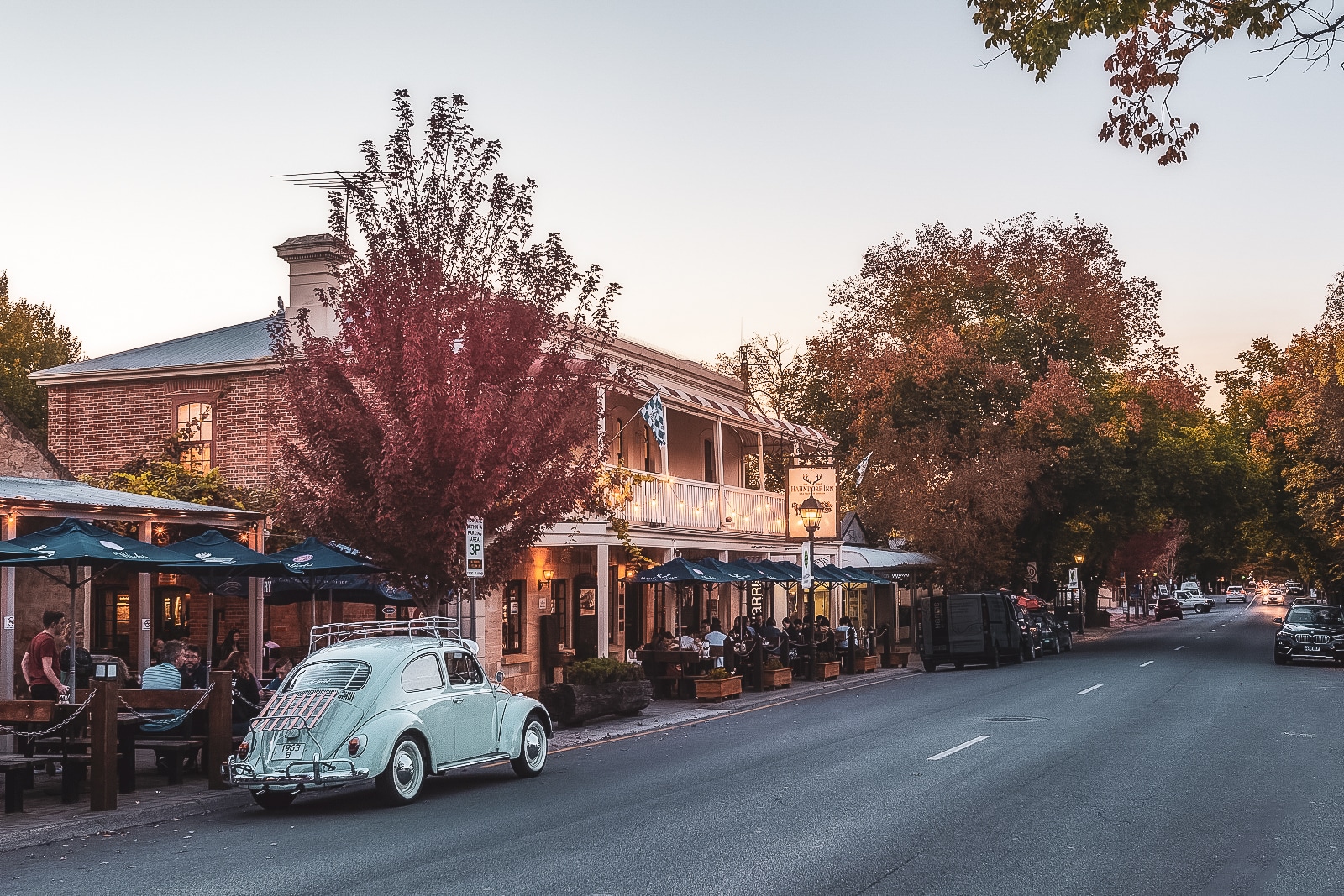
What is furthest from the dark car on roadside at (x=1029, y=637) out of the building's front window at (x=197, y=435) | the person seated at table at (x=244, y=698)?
the person seated at table at (x=244, y=698)

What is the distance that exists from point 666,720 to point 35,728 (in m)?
10.7

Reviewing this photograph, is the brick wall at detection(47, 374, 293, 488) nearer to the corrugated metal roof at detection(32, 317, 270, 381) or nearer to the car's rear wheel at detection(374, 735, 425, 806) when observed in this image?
the corrugated metal roof at detection(32, 317, 270, 381)

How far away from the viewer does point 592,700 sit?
21.4 m

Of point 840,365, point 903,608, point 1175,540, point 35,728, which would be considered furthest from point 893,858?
point 1175,540

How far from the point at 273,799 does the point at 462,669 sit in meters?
Answer: 2.44

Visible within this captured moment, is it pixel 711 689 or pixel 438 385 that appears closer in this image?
pixel 438 385

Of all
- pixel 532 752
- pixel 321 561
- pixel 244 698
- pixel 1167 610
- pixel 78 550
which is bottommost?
pixel 1167 610

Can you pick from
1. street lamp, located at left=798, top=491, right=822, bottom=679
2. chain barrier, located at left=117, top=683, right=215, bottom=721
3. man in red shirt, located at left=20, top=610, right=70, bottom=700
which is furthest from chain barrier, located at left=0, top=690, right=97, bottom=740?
street lamp, located at left=798, top=491, right=822, bottom=679

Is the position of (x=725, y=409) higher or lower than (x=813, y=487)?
higher

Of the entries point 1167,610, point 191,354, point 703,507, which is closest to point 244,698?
point 191,354

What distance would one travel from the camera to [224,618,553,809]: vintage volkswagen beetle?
12469 mm

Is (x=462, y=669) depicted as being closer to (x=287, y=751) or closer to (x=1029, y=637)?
(x=287, y=751)

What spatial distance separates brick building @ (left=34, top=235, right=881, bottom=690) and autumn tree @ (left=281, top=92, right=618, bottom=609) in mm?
5227

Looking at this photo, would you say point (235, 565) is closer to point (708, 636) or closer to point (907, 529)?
point (708, 636)
